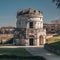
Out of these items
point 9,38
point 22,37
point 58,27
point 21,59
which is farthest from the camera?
point 58,27

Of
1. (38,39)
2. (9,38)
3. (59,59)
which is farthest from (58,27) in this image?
(59,59)

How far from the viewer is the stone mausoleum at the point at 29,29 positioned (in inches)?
2473

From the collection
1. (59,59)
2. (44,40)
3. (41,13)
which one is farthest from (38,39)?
(59,59)

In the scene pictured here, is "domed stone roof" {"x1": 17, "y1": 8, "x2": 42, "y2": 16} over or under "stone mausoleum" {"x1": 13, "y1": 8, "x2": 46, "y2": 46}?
over

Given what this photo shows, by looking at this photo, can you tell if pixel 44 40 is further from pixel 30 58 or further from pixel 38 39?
pixel 30 58

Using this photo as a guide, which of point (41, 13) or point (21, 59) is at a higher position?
point (41, 13)

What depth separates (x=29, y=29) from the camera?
208 feet

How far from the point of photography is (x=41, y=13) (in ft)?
216

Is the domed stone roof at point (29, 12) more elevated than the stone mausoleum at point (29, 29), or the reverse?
the domed stone roof at point (29, 12)

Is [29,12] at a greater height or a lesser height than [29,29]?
greater

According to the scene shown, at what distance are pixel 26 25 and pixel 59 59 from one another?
32688 mm

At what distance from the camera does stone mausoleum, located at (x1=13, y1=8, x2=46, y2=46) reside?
62812 millimetres

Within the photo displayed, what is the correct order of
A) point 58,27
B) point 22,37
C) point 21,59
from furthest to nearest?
point 58,27
point 22,37
point 21,59

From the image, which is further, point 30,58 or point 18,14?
point 18,14
